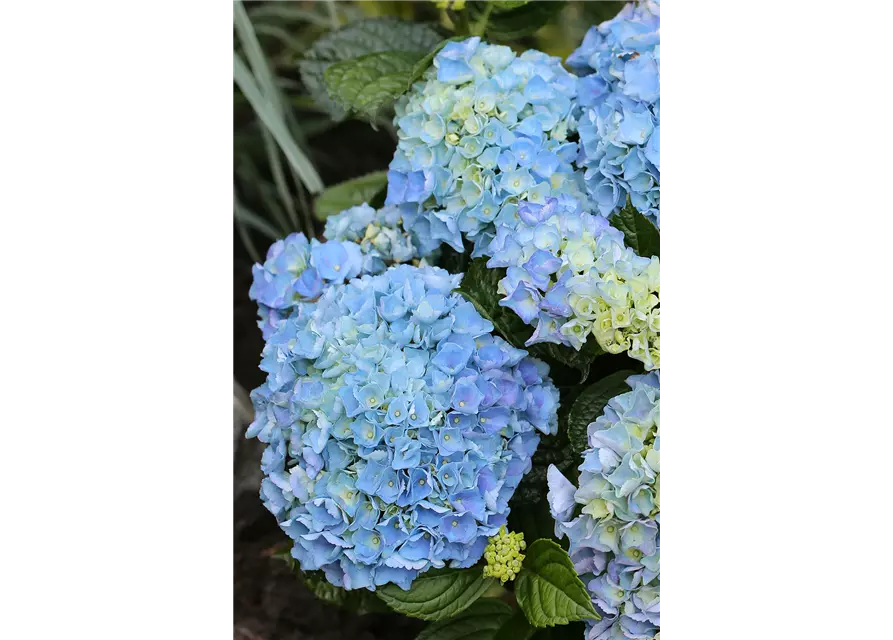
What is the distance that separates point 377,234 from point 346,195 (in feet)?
1.24

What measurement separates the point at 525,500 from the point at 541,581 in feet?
0.47

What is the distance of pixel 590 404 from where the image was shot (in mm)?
994

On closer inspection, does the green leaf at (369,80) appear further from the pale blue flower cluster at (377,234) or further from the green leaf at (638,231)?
the green leaf at (638,231)

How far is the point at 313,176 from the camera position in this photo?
1640 millimetres

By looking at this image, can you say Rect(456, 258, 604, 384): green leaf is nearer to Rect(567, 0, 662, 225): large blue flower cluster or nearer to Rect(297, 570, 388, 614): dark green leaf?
Rect(567, 0, 662, 225): large blue flower cluster

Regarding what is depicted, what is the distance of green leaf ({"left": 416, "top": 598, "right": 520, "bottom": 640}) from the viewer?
108 centimetres

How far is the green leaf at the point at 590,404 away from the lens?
38.5 inches

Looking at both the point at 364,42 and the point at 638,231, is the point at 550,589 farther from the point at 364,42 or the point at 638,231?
the point at 364,42

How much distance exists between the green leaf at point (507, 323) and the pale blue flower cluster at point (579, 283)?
1.7 inches

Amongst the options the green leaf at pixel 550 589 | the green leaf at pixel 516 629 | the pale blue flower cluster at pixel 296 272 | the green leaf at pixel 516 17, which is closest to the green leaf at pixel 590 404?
the green leaf at pixel 550 589

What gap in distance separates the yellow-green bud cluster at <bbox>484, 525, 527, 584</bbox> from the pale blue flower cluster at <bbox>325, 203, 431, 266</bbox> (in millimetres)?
402

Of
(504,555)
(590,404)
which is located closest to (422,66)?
(590,404)

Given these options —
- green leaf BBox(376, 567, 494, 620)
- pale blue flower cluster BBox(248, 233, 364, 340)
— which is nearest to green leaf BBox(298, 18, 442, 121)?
pale blue flower cluster BBox(248, 233, 364, 340)
